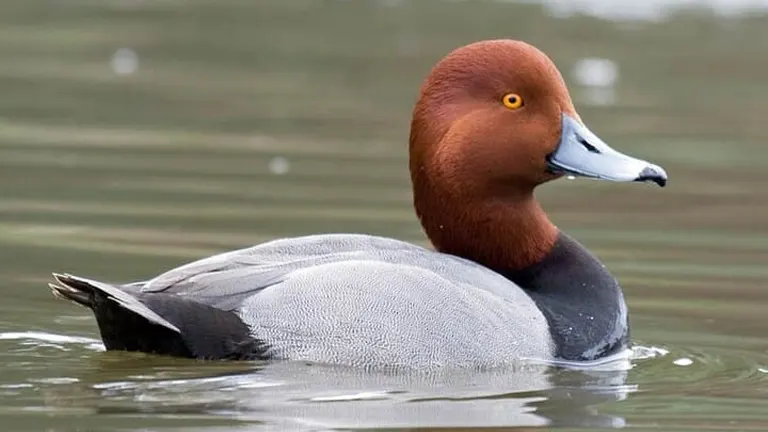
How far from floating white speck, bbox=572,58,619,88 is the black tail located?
8.69m

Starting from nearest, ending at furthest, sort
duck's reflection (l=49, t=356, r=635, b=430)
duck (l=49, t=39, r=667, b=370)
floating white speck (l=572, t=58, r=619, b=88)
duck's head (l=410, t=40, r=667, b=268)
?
duck's reflection (l=49, t=356, r=635, b=430), duck (l=49, t=39, r=667, b=370), duck's head (l=410, t=40, r=667, b=268), floating white speck (l=572, t=58, r=619, b=88)

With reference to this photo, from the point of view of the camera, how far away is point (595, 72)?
15094 millimetres

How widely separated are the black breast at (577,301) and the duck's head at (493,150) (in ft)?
0.32

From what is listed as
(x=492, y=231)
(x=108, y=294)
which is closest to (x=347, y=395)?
(x=108, y=294)

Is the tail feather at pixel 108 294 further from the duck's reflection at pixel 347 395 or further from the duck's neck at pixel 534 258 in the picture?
the duck's neck at pixel 534 258

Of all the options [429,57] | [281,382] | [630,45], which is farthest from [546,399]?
[630,45]

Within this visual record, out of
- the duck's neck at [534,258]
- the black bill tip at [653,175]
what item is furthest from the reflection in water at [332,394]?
the black bill tip at [653,175]

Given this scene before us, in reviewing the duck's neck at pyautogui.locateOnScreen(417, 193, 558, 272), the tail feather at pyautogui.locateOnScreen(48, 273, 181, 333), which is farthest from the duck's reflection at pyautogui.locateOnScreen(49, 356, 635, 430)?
the duck's neck at pyautogui.locateOnScreen(417, 193, 558, 272)

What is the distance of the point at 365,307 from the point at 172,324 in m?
0.63

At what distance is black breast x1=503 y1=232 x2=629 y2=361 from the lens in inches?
261

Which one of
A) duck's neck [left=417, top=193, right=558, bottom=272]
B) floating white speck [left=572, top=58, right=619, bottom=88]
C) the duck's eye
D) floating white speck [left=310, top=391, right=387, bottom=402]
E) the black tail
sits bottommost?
floating white speck [left=310, top=391, right=387, bottom=402]

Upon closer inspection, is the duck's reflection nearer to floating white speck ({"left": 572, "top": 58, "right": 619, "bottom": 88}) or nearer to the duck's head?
the duck's head

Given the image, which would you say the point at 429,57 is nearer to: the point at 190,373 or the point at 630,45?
the point at 630,45

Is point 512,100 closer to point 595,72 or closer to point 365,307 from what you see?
point 365,307
